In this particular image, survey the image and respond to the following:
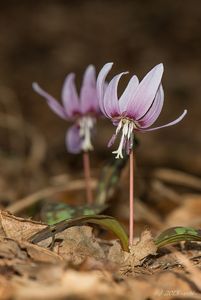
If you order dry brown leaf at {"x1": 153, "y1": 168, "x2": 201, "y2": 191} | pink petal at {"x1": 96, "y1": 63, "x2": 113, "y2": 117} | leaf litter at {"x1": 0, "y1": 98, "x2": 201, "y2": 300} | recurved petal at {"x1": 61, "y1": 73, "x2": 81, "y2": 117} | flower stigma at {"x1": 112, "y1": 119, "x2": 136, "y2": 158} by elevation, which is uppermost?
dry brown leaf at {"x1": 153, "y1": 168, "x2": 201, "y2": 191}

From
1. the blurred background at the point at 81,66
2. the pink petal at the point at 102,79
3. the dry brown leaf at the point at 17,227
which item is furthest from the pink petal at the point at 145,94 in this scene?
the blurred background at the point at 81,66

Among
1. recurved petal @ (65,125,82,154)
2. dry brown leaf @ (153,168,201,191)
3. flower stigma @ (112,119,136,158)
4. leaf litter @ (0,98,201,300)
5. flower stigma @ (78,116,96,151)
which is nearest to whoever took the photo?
leaf litter @ (0,98,201,300)

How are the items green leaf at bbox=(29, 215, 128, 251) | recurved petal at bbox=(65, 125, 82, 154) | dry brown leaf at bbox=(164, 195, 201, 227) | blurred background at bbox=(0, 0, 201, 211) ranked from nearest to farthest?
1. green leaf at bbox=(29, 215, 128, 251)
2. recurved petal at bbox=(65, 125, 82, 154)
3. dry brown leaf at bbox=(164, 195, 201, 227)
4. blurred background at bbox=(0, 0, 201, 211)

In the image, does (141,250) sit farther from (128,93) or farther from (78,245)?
(128,93)

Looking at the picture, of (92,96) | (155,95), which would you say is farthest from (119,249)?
(92,96)

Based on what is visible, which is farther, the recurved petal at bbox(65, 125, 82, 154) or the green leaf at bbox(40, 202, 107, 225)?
the recurved petal at bbox(65, 125, 82, 154)

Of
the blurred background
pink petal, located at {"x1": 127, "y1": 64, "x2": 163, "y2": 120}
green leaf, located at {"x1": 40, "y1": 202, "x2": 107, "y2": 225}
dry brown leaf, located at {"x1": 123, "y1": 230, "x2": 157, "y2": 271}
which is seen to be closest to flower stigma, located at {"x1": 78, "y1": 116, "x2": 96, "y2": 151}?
green leaf, located at {"x1": 40, "y1": 202, "x2": 107, "y2": 225}

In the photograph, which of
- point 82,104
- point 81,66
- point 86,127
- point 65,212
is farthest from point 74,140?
point 81,66

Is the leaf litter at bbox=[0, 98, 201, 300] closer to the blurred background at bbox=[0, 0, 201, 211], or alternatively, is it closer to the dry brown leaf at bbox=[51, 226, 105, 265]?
the dry brown leaf at bbox=[51, 226, 105, 265]
